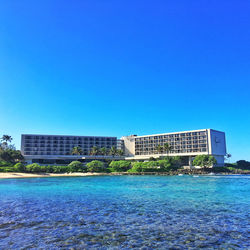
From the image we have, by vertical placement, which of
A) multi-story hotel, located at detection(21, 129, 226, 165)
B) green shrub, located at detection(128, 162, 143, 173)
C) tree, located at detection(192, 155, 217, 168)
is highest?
multi-story hotel, located at detection(21, 129, 226, 165)

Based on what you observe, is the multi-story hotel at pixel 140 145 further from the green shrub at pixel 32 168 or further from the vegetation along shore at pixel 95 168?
the green shrub at pixel 32 168

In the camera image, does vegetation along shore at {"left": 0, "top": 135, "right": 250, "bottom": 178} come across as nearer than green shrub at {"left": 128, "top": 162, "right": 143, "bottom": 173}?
Yes

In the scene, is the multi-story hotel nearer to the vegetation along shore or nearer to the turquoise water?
the vegetation along shore

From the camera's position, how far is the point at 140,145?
19438 centimetres

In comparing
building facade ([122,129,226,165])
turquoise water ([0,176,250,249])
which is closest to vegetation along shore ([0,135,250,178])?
building facade ([122,129,226,165])

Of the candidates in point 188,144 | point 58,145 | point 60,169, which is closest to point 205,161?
point 188,144

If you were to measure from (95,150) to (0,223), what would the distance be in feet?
509

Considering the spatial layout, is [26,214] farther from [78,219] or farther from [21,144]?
[21,144]

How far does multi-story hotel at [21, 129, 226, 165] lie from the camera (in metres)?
157

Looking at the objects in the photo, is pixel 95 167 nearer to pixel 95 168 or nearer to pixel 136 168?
pixel 95 168

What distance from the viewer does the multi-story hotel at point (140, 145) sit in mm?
157000

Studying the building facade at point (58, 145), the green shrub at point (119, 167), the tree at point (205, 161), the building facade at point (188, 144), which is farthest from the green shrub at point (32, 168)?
the tree at point (205, 161)

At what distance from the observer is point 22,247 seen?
42.5ft

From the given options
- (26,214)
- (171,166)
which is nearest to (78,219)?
(26,214)
